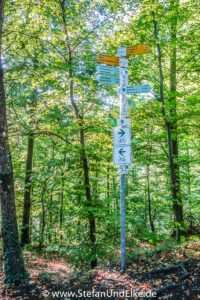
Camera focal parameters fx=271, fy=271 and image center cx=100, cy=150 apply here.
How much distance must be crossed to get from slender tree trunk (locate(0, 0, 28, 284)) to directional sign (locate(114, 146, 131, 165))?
85.2 inches

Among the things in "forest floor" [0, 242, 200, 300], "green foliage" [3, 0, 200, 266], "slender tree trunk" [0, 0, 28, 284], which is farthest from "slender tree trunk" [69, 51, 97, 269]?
"slender tree trunk" [0, 0, 28, 284]

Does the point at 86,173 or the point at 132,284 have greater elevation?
the point at 86,173

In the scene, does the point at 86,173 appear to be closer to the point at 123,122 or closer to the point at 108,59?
the point at 123,122

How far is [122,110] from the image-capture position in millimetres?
4984

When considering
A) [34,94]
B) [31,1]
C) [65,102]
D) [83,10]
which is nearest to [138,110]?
[65,102]

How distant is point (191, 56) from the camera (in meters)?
8.34

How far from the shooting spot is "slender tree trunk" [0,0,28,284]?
532 cm

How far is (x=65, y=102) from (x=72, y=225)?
402 cm

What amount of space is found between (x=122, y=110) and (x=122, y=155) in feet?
2.74

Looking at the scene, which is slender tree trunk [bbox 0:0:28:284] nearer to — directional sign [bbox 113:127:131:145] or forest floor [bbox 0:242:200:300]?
forest floor [bbox 0:242:200:300]

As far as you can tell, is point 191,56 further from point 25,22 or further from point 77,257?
point 77,257

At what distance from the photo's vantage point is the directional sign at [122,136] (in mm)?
4883

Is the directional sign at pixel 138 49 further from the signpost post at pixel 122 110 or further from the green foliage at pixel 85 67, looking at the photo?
the green foliage at pixel 85 67

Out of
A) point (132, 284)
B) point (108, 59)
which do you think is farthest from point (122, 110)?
point (132, 284)
